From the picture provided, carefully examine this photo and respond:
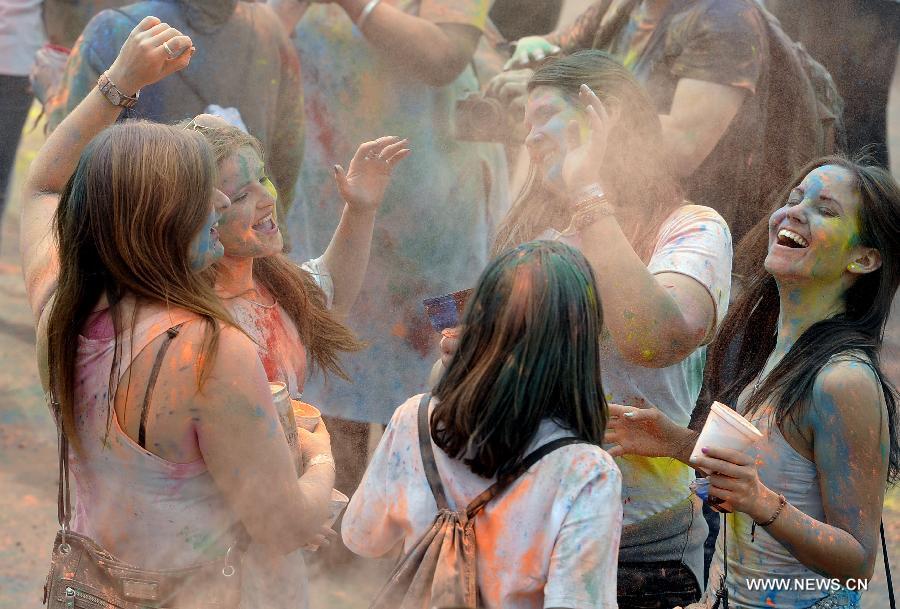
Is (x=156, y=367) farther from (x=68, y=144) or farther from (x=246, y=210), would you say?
(x=68, y=144)

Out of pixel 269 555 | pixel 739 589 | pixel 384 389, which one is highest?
pixel 269 555

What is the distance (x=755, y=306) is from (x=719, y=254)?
36cm

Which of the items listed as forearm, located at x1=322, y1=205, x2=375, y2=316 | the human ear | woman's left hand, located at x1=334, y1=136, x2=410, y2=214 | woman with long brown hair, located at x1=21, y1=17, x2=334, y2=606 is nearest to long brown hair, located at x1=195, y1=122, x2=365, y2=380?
→ forearm, located at x1=322, y1=205, x2=375, y2=316

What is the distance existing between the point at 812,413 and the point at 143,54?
1654 millimetres

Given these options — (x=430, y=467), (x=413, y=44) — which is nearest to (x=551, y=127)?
(x=430, y=467)

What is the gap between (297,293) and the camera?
8.57ft

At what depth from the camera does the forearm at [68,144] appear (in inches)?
94.0

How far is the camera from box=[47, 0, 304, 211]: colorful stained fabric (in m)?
4.07

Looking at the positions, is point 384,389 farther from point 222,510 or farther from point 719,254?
point 222,510

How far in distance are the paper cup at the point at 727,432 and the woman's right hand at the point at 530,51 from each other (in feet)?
6.85

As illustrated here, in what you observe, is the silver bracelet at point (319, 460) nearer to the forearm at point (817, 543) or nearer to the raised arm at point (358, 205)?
the raised arm at point (358, 205)

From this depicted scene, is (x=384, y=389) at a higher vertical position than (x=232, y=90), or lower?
lower

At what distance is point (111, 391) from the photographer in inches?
73.2

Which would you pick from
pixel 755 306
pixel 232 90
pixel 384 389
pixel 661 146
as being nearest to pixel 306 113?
pixel 232 90
